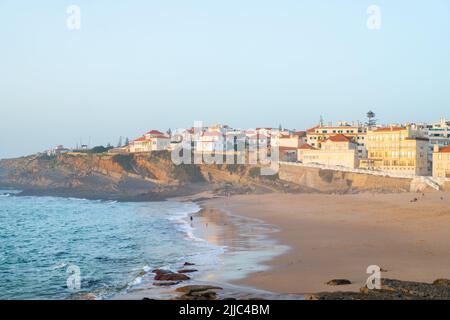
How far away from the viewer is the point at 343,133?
263 feet

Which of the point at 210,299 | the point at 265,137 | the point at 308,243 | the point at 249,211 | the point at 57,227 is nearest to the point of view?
the point at 210,299

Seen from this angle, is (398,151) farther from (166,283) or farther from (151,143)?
(166,283)

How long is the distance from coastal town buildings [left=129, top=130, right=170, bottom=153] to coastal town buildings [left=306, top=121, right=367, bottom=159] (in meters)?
22.7

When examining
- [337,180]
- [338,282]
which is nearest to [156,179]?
[337,180]

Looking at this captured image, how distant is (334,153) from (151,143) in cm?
3449

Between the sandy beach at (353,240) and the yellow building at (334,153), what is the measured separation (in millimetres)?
20288

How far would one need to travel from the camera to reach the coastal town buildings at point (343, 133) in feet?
245

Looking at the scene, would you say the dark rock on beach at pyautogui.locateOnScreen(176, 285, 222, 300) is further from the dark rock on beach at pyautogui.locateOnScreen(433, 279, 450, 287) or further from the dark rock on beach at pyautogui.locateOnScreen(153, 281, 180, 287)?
the dark rock on beach at pyautogui.locateOnScreen(433, 279, 450, 287)

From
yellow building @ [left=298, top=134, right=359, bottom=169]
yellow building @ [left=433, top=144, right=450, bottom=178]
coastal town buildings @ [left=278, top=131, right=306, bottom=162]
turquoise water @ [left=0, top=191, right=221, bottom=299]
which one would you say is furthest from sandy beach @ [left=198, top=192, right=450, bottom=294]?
coastal town buildings @ [left=278, top=131, right=306, bottom=162]
